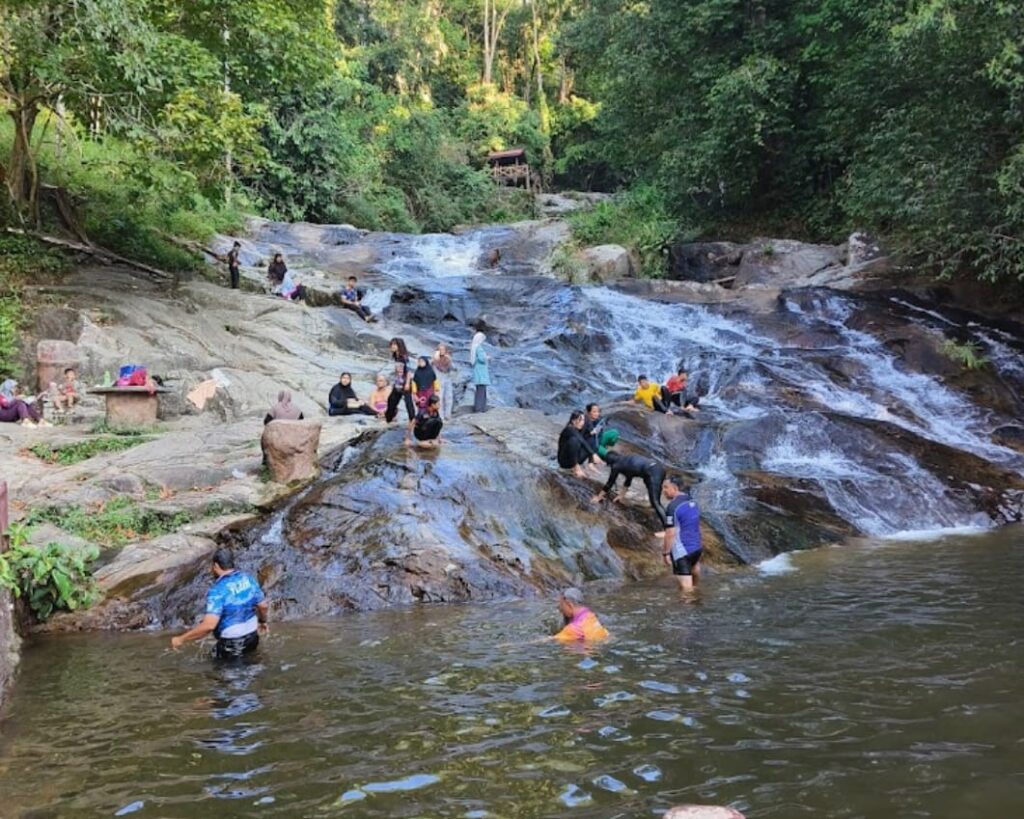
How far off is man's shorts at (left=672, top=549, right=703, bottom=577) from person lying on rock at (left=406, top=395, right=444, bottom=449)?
3914 mm

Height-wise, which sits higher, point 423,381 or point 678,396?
point 423,381

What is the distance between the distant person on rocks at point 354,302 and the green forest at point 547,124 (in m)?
4.03

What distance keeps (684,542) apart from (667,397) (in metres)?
7.47

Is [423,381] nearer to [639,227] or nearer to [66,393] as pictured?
[66,393]

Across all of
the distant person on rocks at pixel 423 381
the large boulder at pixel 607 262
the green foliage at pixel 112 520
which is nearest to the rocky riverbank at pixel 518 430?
the green foliage at pixel 112 520

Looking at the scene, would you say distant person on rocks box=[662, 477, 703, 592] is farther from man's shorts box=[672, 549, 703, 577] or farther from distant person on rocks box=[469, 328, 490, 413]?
distant person on rocks box=[469, 328, 490, 413]

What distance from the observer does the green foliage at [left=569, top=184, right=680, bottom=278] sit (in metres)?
31.6

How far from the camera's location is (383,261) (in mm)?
31297

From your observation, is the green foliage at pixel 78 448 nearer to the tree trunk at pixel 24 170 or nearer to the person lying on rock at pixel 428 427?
the person lying on rock at pixel 428 427

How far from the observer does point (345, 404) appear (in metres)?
15.8

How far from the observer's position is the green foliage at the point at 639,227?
31594mm

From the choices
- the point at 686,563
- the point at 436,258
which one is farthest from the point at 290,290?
the point at 686,563

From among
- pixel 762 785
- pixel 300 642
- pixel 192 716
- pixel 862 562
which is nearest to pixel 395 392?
pixel 300 642

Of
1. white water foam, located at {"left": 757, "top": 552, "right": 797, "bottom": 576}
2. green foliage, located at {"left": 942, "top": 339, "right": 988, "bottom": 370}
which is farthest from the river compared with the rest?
green foliage, located at {"left": 942, "top": 339, "right": 988, "bottom": 370}
